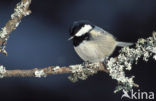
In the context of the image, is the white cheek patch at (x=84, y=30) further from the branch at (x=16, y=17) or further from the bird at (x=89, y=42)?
the branch at (x=16, y=17)

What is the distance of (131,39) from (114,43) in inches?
27.0

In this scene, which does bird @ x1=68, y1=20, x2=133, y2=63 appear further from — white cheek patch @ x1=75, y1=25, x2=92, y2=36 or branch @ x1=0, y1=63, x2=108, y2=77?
branch @ x1=0, y1=63, x2=108, y2=77

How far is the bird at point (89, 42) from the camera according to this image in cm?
242

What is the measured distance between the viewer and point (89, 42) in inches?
95.8

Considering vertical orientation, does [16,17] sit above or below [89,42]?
below

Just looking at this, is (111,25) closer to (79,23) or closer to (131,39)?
(131,39)

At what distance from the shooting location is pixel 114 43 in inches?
102

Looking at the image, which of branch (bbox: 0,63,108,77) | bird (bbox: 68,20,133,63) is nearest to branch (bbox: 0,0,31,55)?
branch (bbox: 0,63,108,77)

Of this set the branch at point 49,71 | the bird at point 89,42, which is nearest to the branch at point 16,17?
the branch at point 49,71

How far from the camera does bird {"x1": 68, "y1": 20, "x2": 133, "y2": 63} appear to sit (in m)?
2.42

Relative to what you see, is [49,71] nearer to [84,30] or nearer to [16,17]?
[16,17]

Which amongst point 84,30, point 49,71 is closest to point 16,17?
point 49,71

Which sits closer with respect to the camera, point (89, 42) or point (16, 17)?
point (16, 17)

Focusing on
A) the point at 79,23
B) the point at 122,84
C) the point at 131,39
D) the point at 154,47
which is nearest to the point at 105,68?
the point at 122,84
